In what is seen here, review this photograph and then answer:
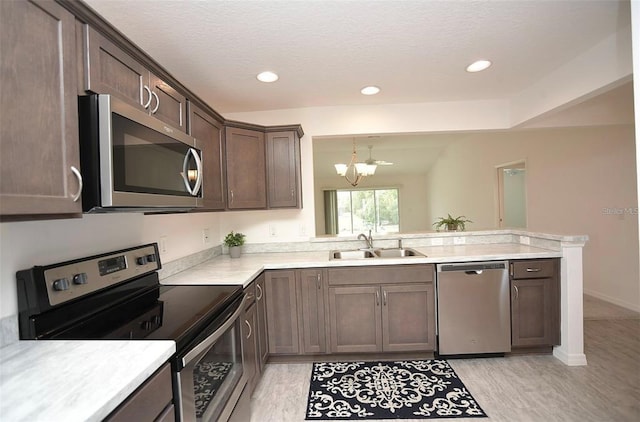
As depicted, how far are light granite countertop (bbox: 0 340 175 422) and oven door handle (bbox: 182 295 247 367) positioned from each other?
0.09m

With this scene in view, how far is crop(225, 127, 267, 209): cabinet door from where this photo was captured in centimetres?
255

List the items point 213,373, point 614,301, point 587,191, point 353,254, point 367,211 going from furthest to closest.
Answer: point 367,211
point 587,191
point 614,301
point 353,254
point 213,373

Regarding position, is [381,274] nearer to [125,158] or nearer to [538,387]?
[538,387]

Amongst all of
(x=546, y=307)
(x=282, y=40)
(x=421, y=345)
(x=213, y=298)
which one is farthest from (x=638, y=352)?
(x=282, y=40)

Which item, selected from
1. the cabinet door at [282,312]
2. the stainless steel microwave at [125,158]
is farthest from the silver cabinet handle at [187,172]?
the cabinet door at [282,312]

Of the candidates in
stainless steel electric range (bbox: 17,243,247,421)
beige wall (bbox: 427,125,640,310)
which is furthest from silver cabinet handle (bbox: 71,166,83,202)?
beige wall (bbox: 427,125,640,310)

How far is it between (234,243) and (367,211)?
6.27 meters

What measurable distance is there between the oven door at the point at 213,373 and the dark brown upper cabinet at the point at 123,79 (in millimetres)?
1036

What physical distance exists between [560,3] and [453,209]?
5.43m

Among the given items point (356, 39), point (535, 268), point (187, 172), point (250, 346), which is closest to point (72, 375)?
point (187, 172)

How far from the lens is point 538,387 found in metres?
2.14

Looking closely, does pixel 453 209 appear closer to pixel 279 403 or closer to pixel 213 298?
pixel 279 403

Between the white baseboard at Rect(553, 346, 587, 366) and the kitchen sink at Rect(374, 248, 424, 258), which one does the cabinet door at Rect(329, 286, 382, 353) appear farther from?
the white baseboard at Rect(553, 346, 587, 366)

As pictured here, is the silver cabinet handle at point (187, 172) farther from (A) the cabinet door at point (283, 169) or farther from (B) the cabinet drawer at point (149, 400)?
(A) the cabinet door at point (283, 169)
